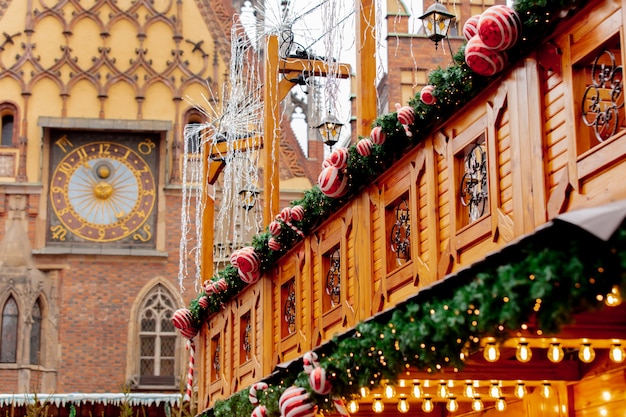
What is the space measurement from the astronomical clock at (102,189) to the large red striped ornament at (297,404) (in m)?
21.0

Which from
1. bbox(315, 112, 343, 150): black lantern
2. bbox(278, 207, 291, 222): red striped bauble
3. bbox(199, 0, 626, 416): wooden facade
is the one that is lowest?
bbox(199, 0, 626, 416): wooden facade

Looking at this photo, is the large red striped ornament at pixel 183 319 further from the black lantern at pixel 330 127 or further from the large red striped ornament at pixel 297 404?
the large red striped ornament at pixel 297 404

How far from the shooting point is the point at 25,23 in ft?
103

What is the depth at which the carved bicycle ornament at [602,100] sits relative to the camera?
683cm

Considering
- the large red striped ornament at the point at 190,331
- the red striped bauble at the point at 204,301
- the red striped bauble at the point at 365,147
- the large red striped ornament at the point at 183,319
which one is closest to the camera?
the red striped bauble at the point at 365,147

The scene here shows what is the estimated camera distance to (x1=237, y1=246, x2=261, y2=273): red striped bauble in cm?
1377

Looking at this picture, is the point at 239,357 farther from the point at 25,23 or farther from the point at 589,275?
the point at 25,23

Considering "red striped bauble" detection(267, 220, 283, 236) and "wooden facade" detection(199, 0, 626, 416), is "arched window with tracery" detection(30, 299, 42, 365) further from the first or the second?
"red striped bauble" detection(267, 220, 283, 236)

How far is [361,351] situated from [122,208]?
22599 millimetres

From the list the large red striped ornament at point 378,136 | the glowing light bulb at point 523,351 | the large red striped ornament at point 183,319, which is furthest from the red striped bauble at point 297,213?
the large red striped ornament at point 183,319

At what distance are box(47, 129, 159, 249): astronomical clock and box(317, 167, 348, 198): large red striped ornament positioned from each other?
2013 centimetres

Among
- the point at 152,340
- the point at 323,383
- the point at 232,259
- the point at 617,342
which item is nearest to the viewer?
the point at 617,342

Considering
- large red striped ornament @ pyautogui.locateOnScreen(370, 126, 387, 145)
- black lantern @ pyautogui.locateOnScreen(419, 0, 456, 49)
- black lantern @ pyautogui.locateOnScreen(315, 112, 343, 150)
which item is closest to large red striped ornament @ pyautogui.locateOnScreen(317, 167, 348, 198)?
large red striped ornament @ pyautogui.locateOnScreen(370, 126, 387, 145)

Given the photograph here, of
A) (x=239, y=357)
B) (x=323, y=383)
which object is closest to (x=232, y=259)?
(x=239, y=357)
